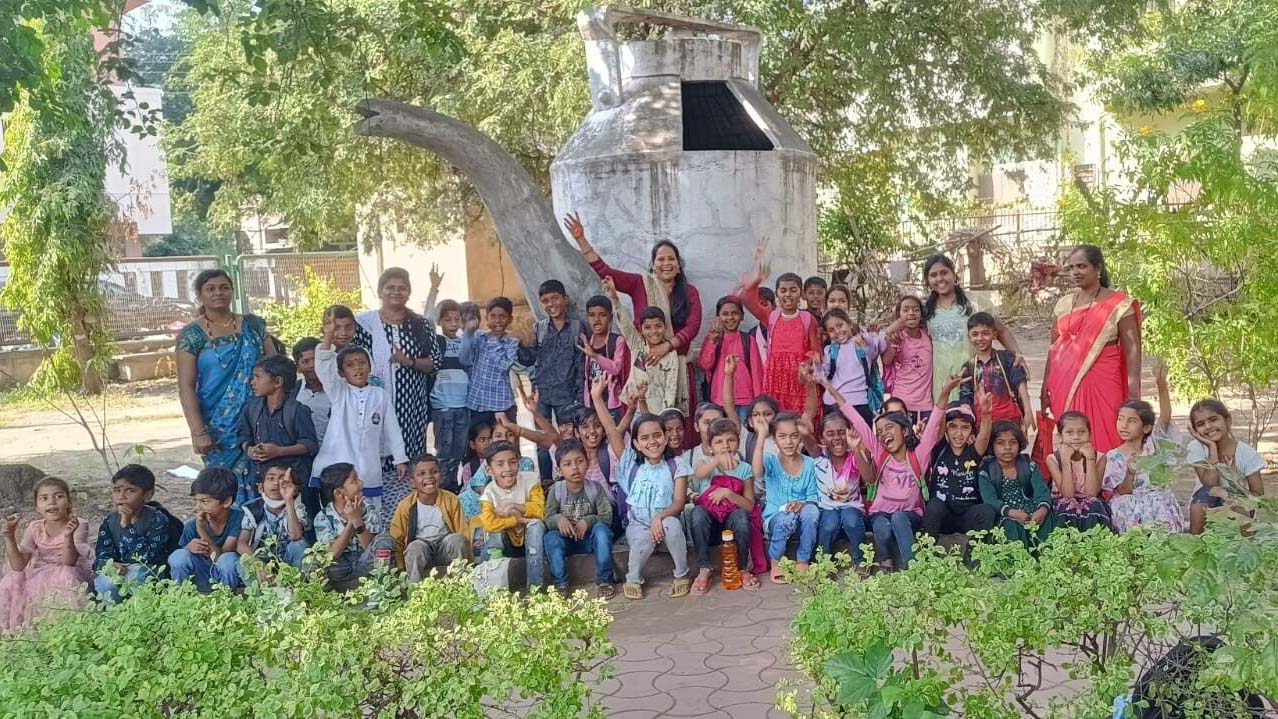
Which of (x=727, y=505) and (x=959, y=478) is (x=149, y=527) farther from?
(x=959, y=478)

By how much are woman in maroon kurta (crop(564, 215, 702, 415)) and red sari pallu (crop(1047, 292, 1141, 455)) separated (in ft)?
5.88

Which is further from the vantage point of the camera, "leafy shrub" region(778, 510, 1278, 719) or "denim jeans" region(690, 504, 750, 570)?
"denim jeans" region(690, 504, 750, 570)

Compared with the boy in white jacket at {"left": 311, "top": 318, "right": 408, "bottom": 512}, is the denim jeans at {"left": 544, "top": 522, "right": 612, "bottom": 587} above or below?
below

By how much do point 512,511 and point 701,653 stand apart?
116 cm

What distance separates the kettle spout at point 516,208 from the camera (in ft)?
20.5

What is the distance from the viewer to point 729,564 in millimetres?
4988

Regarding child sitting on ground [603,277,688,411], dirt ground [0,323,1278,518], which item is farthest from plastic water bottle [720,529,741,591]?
dirt ground [0,323,1278,518]

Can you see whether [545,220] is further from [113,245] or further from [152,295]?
[152,295]

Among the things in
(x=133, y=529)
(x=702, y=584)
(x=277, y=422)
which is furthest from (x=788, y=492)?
(x=133, y=529)

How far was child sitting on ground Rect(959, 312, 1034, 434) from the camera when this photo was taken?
5324 mm

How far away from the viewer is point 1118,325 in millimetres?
5180

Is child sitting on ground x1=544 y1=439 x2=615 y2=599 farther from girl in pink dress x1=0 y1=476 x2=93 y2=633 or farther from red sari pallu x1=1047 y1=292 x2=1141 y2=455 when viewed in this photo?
red sari pallu x1=1047 y1=292 x2=1141 y2=455

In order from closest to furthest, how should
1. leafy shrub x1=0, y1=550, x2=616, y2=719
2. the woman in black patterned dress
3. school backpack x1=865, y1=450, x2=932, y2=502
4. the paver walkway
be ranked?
leafy shrub x1=0, y1=550, x2=616, y2=719
the paver walkway
school backpack x1=865, y1=450, x2=932, y2=502
the woman in black patterned dress

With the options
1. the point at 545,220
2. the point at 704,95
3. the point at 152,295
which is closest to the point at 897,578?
the point at 545,220
